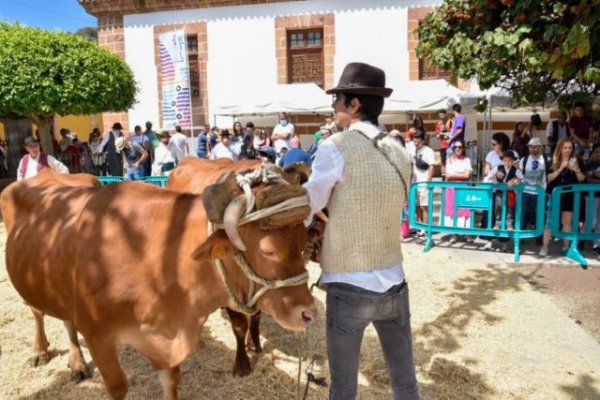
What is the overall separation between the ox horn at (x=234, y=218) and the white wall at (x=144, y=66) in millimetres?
14920

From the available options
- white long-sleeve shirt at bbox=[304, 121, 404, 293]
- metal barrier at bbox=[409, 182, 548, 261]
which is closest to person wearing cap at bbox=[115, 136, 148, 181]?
metal barrier at bbox=[409, 182, 548, 261]

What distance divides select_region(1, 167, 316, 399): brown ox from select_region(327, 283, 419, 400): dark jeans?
0.45ft

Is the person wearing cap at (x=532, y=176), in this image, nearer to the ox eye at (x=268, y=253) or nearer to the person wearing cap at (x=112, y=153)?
the ox eye at (x=268, y=253)

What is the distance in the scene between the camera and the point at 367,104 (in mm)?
2324

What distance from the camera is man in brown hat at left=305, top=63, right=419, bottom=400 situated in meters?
2.19

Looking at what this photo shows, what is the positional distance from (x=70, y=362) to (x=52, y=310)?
0.68 metres

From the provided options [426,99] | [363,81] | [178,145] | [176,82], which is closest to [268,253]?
[363,81]

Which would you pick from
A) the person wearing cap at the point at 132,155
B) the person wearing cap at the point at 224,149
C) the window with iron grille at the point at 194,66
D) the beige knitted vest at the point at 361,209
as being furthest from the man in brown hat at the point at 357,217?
the window with iron grille at the point at 194,66

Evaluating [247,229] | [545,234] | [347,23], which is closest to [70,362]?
[247,229]

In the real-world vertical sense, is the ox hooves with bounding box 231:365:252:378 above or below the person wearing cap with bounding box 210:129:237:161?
below

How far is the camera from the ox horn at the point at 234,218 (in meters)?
2.13

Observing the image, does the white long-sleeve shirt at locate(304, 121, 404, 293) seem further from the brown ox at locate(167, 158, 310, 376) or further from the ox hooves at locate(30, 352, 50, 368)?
the ox hooves at locate(30, 352, 50, 368)

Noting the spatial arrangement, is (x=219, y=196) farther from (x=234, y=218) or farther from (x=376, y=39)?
(x=376, y=39)

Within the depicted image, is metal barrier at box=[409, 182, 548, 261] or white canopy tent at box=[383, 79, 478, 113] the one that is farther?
white canopy tent at box=[383, 79, 478, 113]
